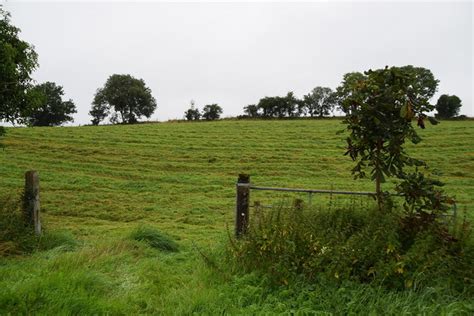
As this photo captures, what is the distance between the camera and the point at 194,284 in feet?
15.2

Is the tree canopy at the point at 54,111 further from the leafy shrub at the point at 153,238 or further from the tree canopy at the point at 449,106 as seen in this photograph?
the tree canopy at the point at 449,106

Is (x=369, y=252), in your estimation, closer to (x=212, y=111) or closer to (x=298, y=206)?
(x=298, y=206)

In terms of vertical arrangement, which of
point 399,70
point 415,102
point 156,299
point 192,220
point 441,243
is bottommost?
point 192,220

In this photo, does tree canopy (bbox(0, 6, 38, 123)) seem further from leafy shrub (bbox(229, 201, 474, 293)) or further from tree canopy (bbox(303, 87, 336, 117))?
tree canopy (bbox(303, 87, 336, 117))

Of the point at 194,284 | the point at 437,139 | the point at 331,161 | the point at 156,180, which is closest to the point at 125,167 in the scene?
the point at 156,180

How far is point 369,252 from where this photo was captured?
15.1 ft

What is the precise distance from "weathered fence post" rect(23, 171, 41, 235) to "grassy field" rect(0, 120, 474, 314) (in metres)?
0.71

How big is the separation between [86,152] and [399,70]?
24.2m

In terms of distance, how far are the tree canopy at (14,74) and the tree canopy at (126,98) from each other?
59405mm

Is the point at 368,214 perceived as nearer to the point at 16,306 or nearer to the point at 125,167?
the point at 16,306

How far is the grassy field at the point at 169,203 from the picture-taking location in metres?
4.00

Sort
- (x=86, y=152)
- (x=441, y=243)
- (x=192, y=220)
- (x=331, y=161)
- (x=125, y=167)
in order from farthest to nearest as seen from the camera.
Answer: (x=86, y=152) → (x=331, y=161) → (x=125, y=167) → (x=192, y=220) → (x=441, y=243)

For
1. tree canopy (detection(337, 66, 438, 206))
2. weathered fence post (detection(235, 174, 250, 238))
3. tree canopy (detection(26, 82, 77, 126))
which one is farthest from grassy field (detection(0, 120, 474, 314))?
tree canopy (detection(26, 82, 77, 126))

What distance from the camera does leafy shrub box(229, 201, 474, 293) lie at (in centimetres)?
429
